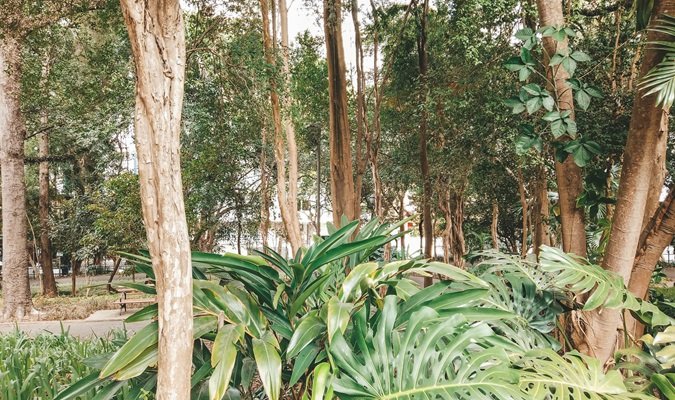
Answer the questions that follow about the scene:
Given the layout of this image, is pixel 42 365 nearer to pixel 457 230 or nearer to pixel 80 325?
pixel 80 325

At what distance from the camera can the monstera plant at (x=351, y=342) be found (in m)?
1.43

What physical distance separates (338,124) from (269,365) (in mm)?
5843

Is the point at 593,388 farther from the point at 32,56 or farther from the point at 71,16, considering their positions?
the point at 32,56

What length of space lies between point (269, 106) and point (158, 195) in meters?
6.51

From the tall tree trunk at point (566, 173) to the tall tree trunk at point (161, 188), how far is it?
2.27 m

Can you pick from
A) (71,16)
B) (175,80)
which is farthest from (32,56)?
(175,80)

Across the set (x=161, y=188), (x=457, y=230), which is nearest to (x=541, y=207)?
(x=457, y=230)

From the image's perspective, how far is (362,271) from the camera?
1.68m

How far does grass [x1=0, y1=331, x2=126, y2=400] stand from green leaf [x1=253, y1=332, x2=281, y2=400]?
84cm

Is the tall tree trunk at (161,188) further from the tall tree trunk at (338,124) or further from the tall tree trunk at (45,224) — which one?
the tall tree trunk at (45,224)

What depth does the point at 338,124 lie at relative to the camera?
23.0ft

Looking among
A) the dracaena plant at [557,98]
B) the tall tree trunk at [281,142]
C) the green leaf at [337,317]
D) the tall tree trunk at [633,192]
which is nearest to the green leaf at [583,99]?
the dracaena plant at [557,98]

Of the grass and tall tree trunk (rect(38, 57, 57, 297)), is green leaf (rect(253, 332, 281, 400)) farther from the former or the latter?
tall tree trunk (rect(38, 57, 57, 297))

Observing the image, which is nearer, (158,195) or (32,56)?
(158,195)
